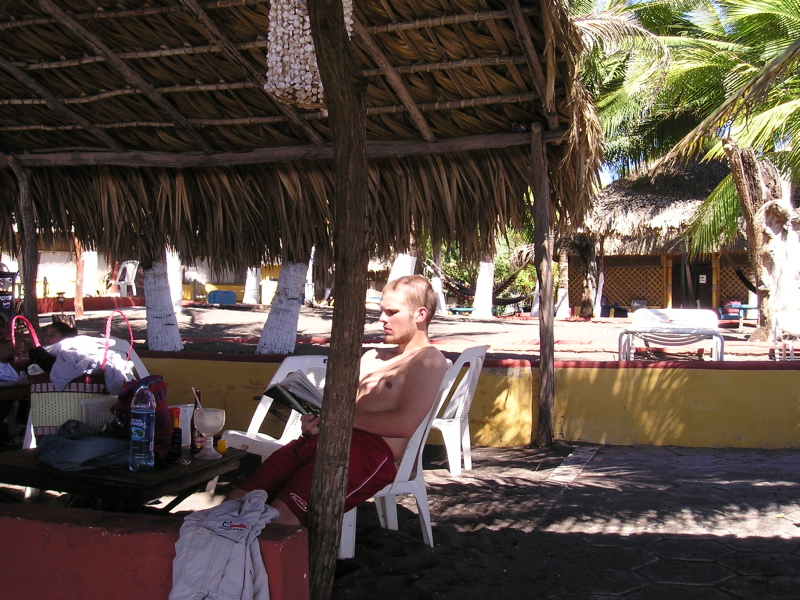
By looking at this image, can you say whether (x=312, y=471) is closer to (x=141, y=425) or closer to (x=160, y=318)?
(x=141, y=425)

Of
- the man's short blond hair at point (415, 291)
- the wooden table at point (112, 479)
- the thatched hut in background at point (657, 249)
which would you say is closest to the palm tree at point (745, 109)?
the thatched hut in background at point (657, 249)

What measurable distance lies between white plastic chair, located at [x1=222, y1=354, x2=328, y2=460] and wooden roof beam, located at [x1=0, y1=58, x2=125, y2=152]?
9.62 feet

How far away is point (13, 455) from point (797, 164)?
37.8ft

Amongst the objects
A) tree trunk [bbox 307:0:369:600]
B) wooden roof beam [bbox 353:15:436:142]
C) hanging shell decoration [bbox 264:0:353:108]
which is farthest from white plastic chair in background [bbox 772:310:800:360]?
tree trunk [bbox 307:0:369:600]

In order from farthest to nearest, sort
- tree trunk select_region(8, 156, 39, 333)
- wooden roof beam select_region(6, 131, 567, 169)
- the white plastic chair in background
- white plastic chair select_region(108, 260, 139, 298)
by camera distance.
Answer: white plastic chair select_region(108, 260, 139, 298)
the white plastic chair in background
tree trunk select_region(8, 156, 39, 333)
wooden roof beam select_region(6, 131, 567, 169)

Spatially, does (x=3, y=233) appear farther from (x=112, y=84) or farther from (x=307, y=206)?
Answer: (x=307, y=206)

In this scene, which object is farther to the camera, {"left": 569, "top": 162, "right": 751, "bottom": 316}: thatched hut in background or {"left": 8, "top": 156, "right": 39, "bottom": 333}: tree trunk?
{"left": 569, "top": 162, "right": 751, "bottom": 316}: thatched hut in background

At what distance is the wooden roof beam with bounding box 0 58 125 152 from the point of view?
5.49 metres

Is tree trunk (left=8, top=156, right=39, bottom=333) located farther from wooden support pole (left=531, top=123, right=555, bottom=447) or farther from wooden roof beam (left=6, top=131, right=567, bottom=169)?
wooden support pole (left=531, top=123, right=555, bottom=447)

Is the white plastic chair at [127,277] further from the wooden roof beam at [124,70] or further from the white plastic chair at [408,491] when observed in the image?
the white plastic chair at [408,491]

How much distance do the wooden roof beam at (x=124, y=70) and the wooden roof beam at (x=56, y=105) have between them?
0.63m

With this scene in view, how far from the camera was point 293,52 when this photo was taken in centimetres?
407

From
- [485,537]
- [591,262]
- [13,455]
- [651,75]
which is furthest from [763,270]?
[13,455]

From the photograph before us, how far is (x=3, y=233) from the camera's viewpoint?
677 centimetres
